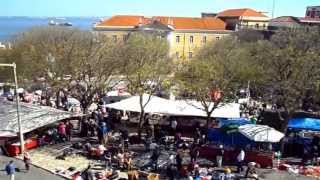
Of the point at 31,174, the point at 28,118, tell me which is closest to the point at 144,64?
the point at 28,118

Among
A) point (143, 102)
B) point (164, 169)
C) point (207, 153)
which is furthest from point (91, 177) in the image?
point (143, 102)

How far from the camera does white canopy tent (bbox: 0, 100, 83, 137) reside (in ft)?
88.4

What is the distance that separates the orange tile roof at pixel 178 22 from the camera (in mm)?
90875

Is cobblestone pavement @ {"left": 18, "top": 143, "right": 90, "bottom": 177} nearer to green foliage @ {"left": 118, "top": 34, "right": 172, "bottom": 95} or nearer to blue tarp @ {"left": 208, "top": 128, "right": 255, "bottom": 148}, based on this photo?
green foliage @ {"left": 118, "top": 34, "right": 172, "bottom": 95}

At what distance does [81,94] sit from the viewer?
3391 cm

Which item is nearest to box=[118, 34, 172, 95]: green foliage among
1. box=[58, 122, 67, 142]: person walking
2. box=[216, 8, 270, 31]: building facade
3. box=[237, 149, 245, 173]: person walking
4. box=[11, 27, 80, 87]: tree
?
box=[11, 27, 80, 87]: tree

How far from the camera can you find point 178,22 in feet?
301

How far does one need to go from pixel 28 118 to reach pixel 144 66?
7.69 m

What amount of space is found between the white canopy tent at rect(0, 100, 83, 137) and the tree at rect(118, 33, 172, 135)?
4.20 m

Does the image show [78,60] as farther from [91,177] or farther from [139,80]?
[91,177]

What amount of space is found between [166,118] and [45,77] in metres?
9.44

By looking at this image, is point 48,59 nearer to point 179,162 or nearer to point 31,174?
point 31,174

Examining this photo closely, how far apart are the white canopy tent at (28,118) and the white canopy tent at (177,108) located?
126 inches

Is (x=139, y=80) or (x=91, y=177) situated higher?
(x=139, y=80)
